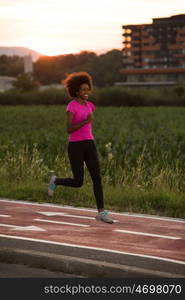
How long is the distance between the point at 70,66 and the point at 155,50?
77.6ft

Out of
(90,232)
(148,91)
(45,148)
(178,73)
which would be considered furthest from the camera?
(178,73)

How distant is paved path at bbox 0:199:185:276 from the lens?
667 cm

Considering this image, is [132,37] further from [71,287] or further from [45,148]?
[71,287]

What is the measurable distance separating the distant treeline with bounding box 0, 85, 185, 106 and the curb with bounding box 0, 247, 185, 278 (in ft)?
233

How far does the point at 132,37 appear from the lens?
164875mm

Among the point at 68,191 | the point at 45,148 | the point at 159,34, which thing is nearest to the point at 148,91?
the point at 45,148

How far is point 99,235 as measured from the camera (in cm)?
780

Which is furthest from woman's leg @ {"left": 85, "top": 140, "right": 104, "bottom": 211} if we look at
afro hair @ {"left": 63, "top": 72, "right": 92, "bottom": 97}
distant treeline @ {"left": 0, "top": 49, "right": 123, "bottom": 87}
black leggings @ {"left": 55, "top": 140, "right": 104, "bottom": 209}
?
distant treeline @ {"left": 0, "top": 49, "right": 123, "bottom": 87}

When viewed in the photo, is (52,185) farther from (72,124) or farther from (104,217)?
(72,124)

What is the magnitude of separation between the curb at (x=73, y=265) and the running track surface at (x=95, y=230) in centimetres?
43

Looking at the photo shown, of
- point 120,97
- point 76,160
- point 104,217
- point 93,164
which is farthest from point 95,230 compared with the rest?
point 120,97

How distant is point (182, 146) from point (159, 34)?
146827mm

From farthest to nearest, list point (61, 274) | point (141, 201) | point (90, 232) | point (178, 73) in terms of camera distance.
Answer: point (178, 73) < point (141, 201) < point (90, 232) < point (61, 274)

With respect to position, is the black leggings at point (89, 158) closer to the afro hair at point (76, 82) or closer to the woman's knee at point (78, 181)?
the woman's knee at point (78, 181)
